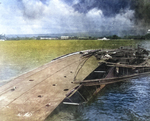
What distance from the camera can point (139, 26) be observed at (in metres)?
8.07

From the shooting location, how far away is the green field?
9.43 meters

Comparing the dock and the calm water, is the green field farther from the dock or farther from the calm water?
the dock

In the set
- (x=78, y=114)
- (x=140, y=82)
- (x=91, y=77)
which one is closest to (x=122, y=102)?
(x=91, y=77)

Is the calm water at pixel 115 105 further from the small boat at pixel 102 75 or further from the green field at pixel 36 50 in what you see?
the small boat at pixel 102 75

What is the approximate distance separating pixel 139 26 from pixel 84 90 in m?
4.64

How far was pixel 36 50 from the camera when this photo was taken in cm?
1232

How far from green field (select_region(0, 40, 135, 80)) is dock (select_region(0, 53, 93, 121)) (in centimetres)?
249

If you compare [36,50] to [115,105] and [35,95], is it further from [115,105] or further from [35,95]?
[115,105]

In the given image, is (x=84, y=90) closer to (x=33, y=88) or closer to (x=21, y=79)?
(x=33, y=88)

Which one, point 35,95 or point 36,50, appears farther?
point 36,50

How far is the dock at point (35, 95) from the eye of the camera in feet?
13.7

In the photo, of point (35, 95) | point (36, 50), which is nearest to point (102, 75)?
point (35, 95)

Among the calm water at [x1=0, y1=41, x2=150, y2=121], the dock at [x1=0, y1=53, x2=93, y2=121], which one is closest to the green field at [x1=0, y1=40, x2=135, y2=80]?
the calm water at [x1=0, y1=41, x2=150, y2=121]

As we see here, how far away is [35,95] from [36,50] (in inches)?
300
